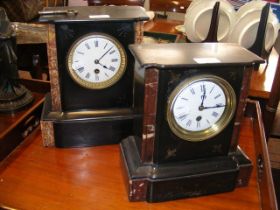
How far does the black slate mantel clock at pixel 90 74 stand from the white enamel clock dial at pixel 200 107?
213mm

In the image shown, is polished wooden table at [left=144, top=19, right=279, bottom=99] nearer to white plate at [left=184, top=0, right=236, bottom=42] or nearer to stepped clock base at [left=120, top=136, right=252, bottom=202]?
white plate at [left=184, top=0, right=236, bottom=42]

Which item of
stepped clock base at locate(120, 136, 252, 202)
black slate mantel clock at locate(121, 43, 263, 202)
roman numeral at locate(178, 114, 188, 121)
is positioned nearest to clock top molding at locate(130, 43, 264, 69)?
black slate mantel clock at locate(121, 43, 263, 202)

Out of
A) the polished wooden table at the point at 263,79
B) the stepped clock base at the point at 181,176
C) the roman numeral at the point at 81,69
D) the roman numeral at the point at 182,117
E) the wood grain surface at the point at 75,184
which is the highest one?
the roman numeral at the point at 81,69

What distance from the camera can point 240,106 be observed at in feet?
2.30

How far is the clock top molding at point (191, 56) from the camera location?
0.61 m

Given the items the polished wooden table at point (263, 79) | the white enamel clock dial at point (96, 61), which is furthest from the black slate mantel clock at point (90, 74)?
the polished wooden table at point (263, 79)

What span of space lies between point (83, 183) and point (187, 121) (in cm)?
28

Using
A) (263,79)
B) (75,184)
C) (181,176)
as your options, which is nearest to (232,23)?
(263,79)

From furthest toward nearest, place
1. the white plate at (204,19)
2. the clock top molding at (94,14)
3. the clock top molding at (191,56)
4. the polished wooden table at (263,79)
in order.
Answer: the white plate at (204,19)
the polished wooden table at (263,79)
the clock top molding at (94,14)
the clock top molding at (191,56)

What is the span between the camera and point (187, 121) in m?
0.69

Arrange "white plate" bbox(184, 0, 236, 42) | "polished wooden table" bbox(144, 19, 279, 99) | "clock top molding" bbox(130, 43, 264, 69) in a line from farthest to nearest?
"white plate" bbox(184, 0, 236, 42), "polished wooden table" bbox(144, 19, 279, 99), "clock top molding" bbox(130, 43, 264, 69)

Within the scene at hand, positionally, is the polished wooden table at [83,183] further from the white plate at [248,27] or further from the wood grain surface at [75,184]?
the white plate at [248,27]

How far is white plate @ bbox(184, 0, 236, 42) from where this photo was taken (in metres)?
1.25

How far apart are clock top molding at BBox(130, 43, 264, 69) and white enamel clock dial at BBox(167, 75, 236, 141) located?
0.12 ft
